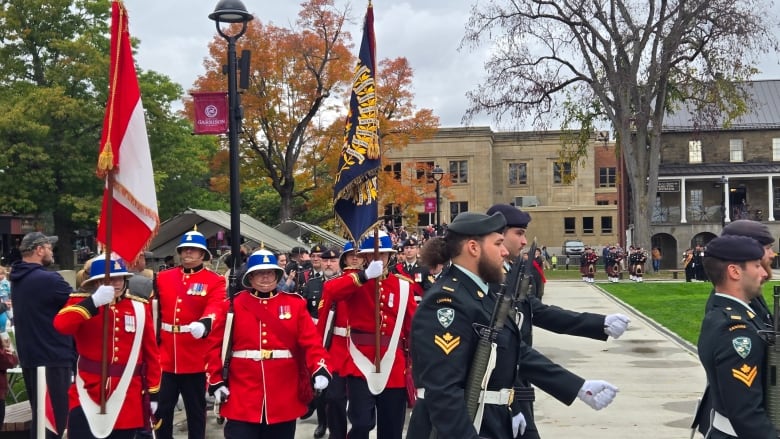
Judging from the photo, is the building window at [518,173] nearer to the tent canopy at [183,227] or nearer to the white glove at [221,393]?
the tent canopy at [183,227]

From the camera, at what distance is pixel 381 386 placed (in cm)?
747

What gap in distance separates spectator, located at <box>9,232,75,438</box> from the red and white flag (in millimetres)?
1360

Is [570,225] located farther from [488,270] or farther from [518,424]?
[488,270]

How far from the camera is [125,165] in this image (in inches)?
262

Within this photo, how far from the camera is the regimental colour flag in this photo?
806 cm

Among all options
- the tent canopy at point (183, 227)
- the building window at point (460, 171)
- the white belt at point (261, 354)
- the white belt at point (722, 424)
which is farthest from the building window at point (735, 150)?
the white belt at point (722, 424)

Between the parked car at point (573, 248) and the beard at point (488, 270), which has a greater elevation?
the beard at point (488, 270)

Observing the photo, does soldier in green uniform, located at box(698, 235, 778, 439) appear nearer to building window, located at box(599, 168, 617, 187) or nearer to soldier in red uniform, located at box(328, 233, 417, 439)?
soldier in red uniform, located at box(328, 233, 417, 439)

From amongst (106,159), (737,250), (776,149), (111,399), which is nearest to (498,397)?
(737,250)

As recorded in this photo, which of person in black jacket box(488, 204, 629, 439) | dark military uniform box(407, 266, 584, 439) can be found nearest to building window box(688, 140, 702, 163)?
person in black jacket box(488, 204, 629, 439)

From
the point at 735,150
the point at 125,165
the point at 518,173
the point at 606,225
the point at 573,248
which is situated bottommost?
the point at 573,248

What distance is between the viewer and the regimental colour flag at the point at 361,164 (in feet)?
26.5

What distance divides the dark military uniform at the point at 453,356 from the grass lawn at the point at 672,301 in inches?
425

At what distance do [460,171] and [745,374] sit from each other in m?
74.9
